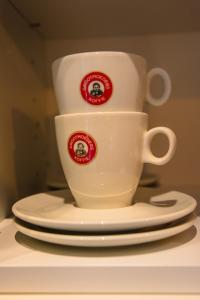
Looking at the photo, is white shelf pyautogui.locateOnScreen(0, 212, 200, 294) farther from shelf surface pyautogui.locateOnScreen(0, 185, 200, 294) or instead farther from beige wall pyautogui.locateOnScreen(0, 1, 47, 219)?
beige wall pyautogui.locateOnScreen(0, 1, 47, 219)

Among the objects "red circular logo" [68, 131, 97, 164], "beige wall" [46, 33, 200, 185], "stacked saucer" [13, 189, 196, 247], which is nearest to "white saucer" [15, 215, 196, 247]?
"stacked saucer" [13, 189, 196, 247]

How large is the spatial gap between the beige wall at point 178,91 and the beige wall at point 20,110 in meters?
0.16

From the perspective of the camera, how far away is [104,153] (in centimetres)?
50

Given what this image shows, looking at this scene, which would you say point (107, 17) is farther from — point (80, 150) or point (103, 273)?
point (103, 273)

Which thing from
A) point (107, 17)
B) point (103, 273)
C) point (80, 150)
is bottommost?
point (103, 273)

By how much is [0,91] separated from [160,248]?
34cm

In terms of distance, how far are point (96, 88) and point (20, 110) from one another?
231 millimetres

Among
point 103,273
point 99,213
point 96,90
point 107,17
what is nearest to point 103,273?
point 103,273

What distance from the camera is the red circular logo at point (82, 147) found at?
1.65ft

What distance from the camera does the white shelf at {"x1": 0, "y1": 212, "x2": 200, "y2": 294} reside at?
1.26 feet

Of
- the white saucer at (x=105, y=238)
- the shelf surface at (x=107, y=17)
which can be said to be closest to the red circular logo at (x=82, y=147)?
the white saucer at (x=105, y=238)

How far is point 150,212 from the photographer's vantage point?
1.62 feet

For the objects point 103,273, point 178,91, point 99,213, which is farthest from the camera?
point 178,91

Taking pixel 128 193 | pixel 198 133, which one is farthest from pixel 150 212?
pixel 198 133
